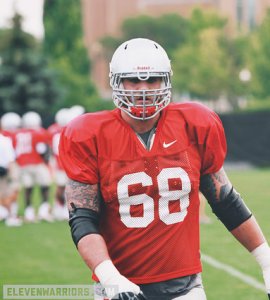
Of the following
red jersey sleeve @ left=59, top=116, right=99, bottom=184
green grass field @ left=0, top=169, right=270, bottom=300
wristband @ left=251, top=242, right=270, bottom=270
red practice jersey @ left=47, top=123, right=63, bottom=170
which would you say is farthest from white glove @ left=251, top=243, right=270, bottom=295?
red practice jersey @ left=47, top=123, right=63, bottom=170

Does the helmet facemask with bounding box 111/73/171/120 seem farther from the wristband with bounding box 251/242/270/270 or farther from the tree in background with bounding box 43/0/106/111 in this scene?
the tree in background with bounding box 43/0/106/111

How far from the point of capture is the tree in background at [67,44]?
45.7 metres

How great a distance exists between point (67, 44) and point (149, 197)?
4389 centimetres

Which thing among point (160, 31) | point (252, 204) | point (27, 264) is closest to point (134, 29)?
point (160, 31)

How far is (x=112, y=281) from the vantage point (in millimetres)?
3854

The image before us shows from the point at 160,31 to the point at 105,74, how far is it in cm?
680

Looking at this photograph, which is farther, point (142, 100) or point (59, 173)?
point (59, 173)

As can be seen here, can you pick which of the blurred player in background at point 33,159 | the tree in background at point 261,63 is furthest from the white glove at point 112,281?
the tree in background at point 261,63

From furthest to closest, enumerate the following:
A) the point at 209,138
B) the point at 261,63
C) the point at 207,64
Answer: the point at 207,64
the point at 261,63
the point at 209,138

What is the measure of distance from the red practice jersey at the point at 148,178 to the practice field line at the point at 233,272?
4289mm

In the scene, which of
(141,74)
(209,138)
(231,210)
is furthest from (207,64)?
(141,74)

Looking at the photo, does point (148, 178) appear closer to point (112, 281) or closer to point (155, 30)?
point (112, 281)

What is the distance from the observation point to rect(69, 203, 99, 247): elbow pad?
4051mm

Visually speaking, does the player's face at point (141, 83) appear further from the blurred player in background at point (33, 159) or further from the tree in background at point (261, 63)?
the tree in background at point (261, 63)
